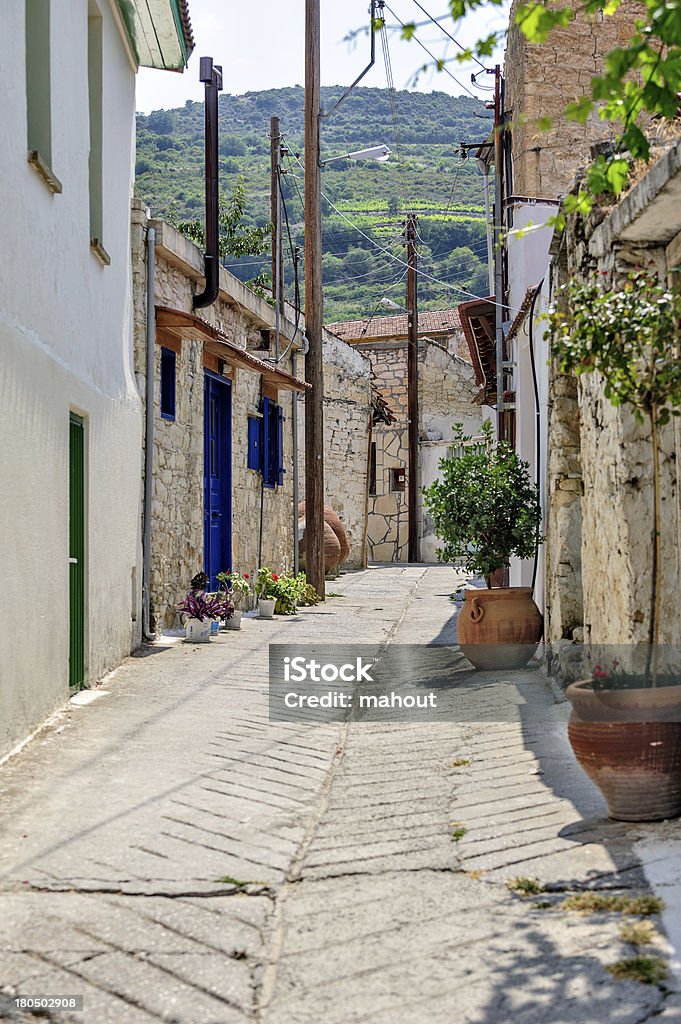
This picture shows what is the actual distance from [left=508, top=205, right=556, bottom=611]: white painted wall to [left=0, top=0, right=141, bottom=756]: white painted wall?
3.05m

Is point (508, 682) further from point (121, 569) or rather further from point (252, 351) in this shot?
point (252, 351)

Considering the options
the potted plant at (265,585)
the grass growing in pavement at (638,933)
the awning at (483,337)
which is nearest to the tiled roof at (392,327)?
the awning at (483,337)

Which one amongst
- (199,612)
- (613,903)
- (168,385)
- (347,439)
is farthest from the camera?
(347,439)

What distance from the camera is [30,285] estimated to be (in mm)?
6168

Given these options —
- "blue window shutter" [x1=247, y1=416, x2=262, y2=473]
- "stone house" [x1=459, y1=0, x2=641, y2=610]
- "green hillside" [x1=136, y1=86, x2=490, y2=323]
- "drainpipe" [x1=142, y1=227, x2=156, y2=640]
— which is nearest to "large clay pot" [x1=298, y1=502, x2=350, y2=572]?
"stone house" [x1=459, y1=0, x2=641, y2=610]

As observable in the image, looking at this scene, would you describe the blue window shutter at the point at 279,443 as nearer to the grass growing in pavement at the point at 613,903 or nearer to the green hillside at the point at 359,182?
the grass growing in pavement at the point at 613,903

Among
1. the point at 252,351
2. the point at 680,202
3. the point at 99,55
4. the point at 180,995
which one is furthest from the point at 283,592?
the point at 180,995

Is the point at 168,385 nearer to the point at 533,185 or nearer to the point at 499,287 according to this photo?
the point at 533,185

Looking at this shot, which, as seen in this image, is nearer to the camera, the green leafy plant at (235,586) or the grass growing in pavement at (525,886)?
the grass growing in pavement at (525,886)

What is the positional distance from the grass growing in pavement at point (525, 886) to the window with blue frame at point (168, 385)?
25.4ft

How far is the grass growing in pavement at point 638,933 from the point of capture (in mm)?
3152

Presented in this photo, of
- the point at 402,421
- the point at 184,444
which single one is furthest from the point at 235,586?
the point at 402,421

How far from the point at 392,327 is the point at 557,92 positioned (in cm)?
1980

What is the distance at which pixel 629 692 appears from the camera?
14.1 feet
